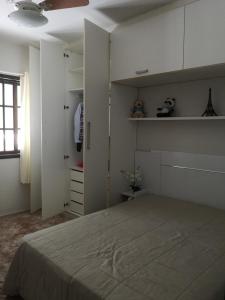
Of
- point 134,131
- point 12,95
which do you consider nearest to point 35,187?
point 12,95

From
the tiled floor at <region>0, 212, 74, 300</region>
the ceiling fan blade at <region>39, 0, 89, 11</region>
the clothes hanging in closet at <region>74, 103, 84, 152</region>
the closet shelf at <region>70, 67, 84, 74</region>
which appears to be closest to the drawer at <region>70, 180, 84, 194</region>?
the tiled floor at <region>0, 212, 74, 300</region>

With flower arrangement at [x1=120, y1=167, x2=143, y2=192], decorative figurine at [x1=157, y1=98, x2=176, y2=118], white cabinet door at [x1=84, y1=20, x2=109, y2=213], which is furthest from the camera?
flower arrangement at [x1=120, y1=167, x2=143, y2=192]

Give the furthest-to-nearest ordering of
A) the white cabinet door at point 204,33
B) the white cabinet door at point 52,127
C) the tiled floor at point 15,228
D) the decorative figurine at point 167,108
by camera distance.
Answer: the white cabinet door at point 52,127 → the decorative figurine at point 167,108 → the tiled floor at point 15,228 → the white cabinet door at point 204,33

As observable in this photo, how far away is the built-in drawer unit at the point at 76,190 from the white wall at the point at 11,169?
869mm

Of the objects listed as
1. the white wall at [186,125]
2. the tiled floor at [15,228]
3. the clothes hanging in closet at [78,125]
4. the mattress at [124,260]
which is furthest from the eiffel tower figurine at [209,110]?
the tiled floor at [15,228]

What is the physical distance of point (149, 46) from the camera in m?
2.43

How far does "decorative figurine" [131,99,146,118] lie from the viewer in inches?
116

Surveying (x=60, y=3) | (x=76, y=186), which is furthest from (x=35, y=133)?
(x=60, y=3)

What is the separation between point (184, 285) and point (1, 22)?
122 inches

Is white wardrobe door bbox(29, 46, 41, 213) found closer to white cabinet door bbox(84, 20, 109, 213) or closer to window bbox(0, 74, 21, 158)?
window bbox(0, 74, 21, 158)

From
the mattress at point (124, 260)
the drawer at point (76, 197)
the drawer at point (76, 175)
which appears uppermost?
the drawer at point (76, 175)

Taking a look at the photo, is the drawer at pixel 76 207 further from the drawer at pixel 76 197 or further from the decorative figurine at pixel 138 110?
the decorative figurine at pixel 138 110

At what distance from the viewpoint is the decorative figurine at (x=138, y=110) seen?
2955 millimetres

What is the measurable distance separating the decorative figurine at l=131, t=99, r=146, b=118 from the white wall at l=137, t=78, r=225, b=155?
98 millimetres
